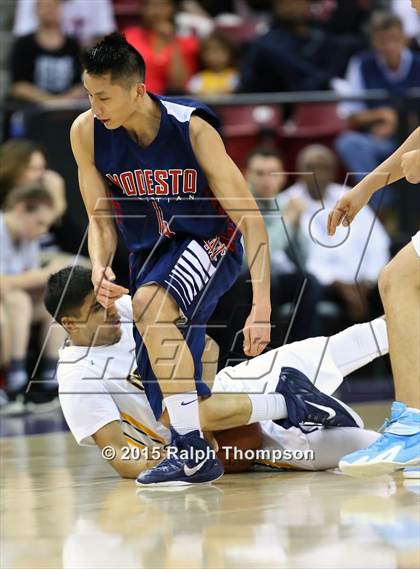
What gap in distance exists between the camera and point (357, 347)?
489 cm

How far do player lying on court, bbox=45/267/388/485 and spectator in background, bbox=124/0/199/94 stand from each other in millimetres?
5197

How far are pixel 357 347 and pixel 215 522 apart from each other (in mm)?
1697

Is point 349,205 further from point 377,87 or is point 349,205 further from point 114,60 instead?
point 377,87

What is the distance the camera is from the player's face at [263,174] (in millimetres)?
8156

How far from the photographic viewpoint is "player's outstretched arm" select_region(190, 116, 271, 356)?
4.19 meters

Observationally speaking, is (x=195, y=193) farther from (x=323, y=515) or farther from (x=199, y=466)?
(x=323, y=515)

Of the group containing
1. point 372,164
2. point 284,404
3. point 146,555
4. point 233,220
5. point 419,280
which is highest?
point 372,164

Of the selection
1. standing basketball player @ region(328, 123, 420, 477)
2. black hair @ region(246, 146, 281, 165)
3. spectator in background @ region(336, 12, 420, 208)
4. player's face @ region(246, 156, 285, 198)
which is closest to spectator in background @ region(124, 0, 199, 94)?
spectator in background @ region(336, 12, 420, 208)

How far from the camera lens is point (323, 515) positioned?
3.37 metres

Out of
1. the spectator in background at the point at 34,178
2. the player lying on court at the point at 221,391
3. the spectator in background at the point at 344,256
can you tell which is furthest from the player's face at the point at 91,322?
the spectator in background at the point at 344,256

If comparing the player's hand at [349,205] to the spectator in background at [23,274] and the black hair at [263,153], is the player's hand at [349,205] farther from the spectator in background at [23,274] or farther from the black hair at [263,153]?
the black hair at [263,153]

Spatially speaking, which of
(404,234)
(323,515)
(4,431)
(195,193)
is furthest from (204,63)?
(323,515)

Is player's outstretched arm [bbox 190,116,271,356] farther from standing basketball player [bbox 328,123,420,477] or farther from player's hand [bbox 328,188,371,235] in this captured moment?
Result: standing basketball player [bbox 328,123,420,477]

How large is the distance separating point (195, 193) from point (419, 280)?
954 millimetres
